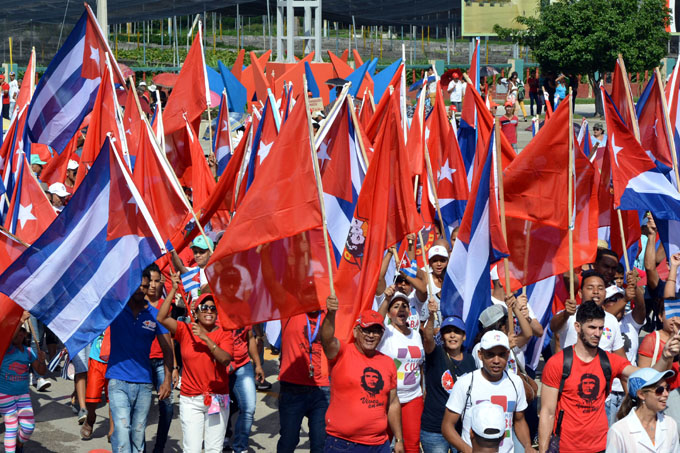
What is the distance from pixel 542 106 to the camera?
1243 inches

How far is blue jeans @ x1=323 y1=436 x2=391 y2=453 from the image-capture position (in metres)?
6.77

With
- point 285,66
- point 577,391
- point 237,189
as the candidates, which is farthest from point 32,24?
point 577,391

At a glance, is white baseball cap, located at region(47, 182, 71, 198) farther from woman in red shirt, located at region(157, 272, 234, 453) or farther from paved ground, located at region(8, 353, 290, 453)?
woman in red shirt, located at region(157, 272, 234, 453)

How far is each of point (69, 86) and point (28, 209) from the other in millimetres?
2496

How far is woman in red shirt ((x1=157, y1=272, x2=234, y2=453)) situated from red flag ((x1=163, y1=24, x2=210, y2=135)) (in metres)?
5.21

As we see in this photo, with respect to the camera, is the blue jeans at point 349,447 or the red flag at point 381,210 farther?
the red flag at point 381,210

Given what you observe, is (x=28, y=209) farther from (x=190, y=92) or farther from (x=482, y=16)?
(x=482, y=16)

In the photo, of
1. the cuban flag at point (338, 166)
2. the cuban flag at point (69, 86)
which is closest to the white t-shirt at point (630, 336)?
the cuban flag at point (338, 166)

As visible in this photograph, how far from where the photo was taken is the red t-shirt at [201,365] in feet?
25.8

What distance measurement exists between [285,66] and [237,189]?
16.5 m

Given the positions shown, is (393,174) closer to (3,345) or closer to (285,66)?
(3,345)

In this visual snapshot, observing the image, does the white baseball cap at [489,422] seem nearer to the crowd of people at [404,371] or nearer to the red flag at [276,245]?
the crowd of people at [404,371]

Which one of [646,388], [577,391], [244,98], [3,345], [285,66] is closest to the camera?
[646,388]

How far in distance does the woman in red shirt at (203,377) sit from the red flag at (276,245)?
24.0 inches
